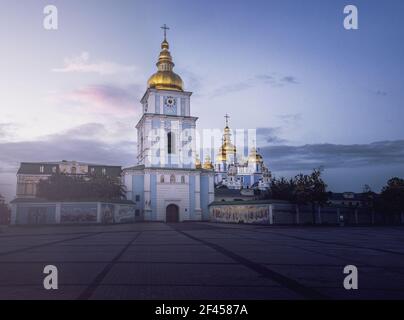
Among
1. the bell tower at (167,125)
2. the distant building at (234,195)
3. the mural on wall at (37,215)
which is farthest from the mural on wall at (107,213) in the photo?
the distant building at (234,195)

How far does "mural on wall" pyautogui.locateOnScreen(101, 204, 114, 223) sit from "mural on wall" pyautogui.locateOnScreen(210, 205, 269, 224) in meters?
16.4

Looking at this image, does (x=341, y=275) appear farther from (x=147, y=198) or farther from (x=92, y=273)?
(x=147, y=198)

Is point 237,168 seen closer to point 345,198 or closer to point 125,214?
point 345,198

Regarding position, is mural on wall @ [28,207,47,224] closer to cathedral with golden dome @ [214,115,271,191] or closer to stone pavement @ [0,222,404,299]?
stone pavement @ [0,222,404,299]

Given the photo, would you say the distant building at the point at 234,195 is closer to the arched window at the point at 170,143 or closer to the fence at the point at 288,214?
the fence at the point at 288,214

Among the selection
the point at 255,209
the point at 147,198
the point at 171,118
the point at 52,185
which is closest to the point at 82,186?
the point at 52,185

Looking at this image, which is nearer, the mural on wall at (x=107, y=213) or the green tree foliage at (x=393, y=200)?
the mural on wall at (x=107, y=213)

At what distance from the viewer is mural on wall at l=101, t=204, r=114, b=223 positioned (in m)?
46.9

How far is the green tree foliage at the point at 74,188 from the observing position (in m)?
51.5

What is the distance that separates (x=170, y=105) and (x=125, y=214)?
61.7 ft

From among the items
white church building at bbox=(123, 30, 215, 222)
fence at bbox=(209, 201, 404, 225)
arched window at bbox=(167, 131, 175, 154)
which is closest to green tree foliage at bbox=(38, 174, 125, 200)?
white church building at bbox=(123, 30, 215, 222)

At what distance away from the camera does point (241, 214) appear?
52.6 m

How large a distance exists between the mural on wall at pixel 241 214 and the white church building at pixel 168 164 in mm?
3742

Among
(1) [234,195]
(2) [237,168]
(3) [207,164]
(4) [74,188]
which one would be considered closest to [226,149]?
(2) [237,168]
